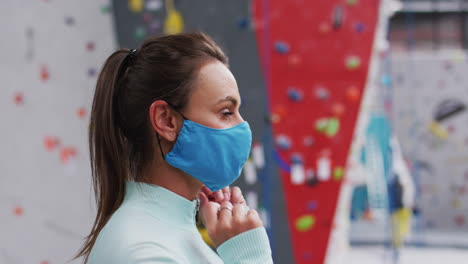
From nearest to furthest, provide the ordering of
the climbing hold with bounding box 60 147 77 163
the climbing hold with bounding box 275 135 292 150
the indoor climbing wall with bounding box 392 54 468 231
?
the climbing hold with bounding box 60 147 77 163
the climbing hold with bounding box 275 135 292 150
the indoor climbing wall with bounding box 392 54 468 231

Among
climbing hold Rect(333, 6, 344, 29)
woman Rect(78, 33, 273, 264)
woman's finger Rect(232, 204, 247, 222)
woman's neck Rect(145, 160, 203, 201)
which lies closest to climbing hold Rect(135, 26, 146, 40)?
climbing hold Rect(333, 6, 344, 29)

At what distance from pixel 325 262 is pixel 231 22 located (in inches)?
52.3

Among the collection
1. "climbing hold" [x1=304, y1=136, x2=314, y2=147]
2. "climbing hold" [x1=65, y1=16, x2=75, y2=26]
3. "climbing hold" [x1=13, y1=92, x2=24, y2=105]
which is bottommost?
"climbing hold" [x1=304, y1=136, x2=314, y2=147]

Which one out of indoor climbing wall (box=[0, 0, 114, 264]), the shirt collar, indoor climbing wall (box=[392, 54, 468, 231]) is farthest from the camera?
indoor climbing wall (box=[392, 54, 468, 231])

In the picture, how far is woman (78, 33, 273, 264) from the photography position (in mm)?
1065

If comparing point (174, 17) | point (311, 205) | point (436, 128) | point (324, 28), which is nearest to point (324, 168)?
point (311, 205)

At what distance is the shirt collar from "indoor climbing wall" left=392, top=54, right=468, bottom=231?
5996 millimetres

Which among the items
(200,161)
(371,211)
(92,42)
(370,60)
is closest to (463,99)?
(371,211)

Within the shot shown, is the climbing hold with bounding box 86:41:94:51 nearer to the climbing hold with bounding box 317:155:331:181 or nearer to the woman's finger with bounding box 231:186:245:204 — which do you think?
the climbing hold with bounding box 317:155:331:181

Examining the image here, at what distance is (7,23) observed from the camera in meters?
2.59

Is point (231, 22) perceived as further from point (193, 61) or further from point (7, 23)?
point (193, 61)

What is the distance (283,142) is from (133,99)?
179 centimetres

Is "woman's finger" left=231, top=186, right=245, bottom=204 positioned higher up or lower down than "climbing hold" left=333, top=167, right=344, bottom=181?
higher up

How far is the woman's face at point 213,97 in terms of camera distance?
1078 millimetres
